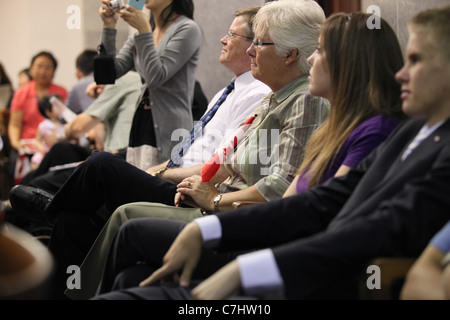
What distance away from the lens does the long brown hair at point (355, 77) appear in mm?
2096

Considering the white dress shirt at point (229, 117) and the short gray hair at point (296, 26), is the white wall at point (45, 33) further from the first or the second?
the short gray hair at point (296, 26)

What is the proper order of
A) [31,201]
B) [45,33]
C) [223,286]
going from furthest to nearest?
[45,33] < [31,201] < [223,286]

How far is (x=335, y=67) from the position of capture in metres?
2.18

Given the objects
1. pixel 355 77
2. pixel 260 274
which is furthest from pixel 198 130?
pixel 260 274

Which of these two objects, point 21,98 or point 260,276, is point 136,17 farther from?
point 21,98

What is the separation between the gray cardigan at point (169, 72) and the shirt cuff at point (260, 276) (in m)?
2.33

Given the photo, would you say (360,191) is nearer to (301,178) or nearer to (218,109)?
(301,178)

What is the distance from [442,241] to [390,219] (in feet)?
0.39

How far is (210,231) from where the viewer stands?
1802mm

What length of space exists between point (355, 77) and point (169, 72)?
1773mm

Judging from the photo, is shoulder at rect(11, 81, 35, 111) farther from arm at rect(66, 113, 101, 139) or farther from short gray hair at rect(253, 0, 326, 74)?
short gray hair at rect(253, 0, 326, 74)

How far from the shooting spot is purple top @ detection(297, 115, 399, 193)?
2004 millimetres

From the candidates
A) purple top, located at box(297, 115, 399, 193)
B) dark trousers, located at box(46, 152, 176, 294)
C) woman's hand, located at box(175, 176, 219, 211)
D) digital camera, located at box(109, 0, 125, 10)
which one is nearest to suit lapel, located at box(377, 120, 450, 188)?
purple top, located at box(297, 115, 399, 193)

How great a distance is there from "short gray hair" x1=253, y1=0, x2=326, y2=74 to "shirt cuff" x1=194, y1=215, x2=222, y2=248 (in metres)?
1.12
